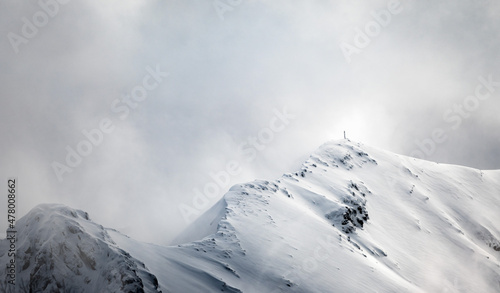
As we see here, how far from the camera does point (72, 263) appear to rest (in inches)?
634

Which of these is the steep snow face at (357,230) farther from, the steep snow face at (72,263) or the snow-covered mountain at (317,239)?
the steep snow face at (72,263)

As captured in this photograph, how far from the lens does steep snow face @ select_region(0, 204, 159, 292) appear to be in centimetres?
1517

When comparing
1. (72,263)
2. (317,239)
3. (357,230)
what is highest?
(357,230)

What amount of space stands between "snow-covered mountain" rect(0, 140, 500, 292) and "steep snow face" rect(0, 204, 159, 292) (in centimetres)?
5

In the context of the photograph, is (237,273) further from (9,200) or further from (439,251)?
(439,251)

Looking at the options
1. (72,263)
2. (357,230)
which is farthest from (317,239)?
(72,263)

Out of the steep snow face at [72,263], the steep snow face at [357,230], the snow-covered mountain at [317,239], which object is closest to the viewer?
the steep snow face at [72,263]

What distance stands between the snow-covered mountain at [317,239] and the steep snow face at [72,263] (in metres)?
0.05

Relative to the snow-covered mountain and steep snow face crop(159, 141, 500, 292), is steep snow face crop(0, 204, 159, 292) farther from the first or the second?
steep snow face crop(159, 141, 500, 292)

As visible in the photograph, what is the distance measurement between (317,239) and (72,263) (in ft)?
65.1

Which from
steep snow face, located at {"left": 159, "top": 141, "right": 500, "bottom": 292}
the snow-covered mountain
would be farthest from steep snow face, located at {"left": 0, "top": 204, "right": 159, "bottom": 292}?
steep snow face, located at {"left": 159, "top": 141, "right": 500, "bottom": 292}

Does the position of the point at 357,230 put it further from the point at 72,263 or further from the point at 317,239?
the point at 72,263

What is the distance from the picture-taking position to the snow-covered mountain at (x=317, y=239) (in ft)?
53.4

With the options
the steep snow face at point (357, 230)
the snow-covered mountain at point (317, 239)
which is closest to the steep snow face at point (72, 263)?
the snow-covered mountain at point (317, 239)
